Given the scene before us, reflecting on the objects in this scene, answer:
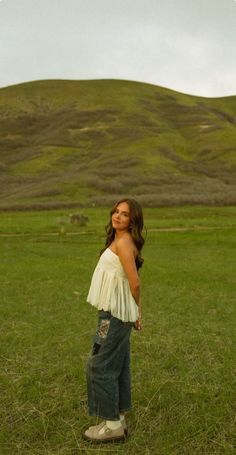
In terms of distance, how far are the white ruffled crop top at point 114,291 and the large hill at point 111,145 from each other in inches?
2287

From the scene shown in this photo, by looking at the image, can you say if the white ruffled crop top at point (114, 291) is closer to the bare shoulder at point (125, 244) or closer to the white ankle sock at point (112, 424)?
the bare shoulder at point (125, 244)

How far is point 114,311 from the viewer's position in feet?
22.7

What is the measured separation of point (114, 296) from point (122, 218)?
1066 mm

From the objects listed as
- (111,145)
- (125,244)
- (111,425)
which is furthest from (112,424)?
(111,145)

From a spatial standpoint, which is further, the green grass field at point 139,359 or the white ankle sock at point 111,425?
the green grass field at point 139,359

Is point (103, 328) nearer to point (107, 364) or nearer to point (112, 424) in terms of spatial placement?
point (107, 364)

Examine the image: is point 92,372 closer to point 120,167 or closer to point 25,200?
point 25,200

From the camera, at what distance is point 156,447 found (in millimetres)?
7020

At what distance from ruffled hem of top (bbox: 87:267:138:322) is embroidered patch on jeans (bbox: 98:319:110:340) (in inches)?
6.9

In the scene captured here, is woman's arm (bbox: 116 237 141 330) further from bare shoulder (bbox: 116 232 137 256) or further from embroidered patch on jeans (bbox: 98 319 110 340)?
embroidered patch on jeans (bbox: 98 319 110 340)

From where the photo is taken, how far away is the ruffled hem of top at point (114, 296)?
273 inches

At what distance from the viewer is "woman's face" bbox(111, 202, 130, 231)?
23.0 ft

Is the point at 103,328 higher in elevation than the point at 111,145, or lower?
lower

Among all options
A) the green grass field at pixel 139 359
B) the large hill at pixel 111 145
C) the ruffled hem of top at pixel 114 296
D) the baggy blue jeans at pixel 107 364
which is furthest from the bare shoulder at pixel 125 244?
the large hill at pixel 111 145
